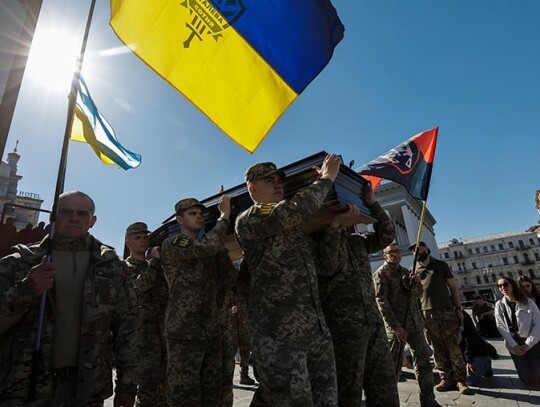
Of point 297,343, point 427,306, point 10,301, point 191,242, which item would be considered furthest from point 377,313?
point 427,306

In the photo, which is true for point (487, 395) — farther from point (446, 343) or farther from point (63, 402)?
point (63, 402)

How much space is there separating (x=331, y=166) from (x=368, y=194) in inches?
32.8

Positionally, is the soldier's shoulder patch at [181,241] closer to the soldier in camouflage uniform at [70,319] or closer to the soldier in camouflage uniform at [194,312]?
the soldier in camouflage uniform at [194,312]

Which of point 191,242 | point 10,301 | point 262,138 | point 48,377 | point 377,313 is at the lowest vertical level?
point 48,377

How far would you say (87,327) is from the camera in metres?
1.93

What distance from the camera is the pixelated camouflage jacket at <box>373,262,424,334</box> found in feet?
13.5

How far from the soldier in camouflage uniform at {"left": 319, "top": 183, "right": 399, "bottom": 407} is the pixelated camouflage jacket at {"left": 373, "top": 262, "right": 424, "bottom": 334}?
1649mm

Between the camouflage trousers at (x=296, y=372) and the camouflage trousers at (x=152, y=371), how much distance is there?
76.0 inches

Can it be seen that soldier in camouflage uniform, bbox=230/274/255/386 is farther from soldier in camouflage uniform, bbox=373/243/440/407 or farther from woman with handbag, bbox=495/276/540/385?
woman with handbag, bbox=495/276/540/385

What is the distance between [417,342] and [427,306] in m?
1.24

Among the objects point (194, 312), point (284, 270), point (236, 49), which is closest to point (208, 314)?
point (194, 312)

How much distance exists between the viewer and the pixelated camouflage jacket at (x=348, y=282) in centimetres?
249

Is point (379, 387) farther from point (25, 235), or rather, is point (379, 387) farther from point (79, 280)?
point (25, 235)

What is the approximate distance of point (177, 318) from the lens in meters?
2.68
